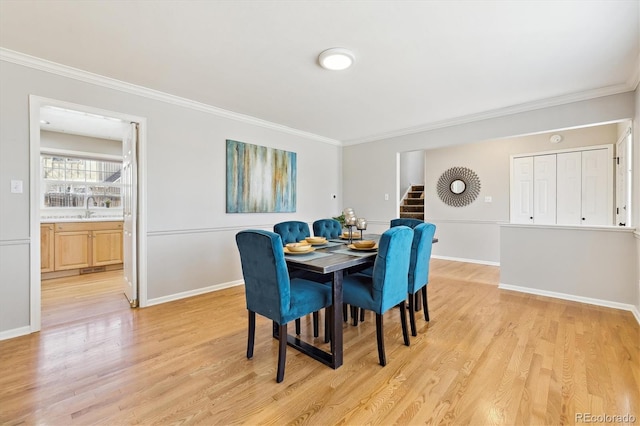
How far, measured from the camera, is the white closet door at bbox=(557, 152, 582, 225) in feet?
15.5

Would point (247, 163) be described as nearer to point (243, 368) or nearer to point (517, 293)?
point (243, 368)

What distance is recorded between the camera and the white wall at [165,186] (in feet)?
8.14

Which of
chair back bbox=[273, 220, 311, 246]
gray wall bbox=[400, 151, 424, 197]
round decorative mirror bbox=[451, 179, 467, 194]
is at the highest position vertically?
gray wall bbox=[400, 151, 424, 197]

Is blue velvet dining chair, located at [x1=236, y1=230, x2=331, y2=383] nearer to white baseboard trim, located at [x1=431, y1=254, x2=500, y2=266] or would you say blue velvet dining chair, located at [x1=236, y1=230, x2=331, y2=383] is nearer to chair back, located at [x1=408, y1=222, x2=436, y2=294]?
chair back, located at [x1=408, y1=222, x2=436, y2=294]

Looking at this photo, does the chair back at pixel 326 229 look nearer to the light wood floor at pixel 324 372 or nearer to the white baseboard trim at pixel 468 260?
the light wood floor at pixel 324 372

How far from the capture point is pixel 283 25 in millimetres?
2055

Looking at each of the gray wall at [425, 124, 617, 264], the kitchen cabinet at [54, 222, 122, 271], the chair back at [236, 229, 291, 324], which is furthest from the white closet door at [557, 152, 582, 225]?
the kitchen cabinet at [54, 222, 122, 271]

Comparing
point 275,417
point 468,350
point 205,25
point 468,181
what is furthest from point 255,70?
point 468,181

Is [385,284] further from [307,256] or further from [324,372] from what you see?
[324,372]

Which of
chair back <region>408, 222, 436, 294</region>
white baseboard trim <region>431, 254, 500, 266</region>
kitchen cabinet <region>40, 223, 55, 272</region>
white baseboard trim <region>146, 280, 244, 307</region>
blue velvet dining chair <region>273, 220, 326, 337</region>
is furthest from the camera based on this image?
white baseboard trim <region>431, 254, 500, 266</region>

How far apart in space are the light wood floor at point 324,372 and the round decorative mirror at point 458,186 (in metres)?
2.96

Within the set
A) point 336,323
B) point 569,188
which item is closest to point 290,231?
point 336,323

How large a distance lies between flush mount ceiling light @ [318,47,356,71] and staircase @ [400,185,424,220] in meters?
4.81

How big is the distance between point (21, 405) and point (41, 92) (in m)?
2.49
